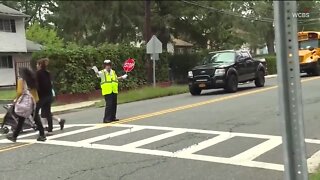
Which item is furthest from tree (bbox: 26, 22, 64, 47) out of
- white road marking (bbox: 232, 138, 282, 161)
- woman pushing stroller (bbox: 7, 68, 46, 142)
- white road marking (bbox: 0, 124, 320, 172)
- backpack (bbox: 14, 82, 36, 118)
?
white road marking (bbox: 232, 138, 282, 161)

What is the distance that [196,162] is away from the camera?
26.8 ft

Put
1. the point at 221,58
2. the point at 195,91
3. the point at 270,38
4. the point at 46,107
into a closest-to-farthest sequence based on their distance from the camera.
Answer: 1. the point at 46,107
2. the point at 195,91
3. the point at 221,58
4. the point at 270,38

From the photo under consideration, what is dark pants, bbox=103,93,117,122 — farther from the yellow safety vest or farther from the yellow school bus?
the yellow school bus

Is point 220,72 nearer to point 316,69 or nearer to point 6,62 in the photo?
point 316,69

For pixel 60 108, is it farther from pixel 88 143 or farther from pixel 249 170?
pixel 249 170

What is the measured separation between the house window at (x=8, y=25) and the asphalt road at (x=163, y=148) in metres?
25.8

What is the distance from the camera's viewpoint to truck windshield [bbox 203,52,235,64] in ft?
73.6

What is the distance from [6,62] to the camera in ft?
127

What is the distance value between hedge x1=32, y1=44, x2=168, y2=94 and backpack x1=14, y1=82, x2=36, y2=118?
38.0 feet

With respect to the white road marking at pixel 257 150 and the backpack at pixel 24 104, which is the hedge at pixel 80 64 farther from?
the white road marking at pixel 257 150

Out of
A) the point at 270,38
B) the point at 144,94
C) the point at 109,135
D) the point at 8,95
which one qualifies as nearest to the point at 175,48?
the point at 270,38

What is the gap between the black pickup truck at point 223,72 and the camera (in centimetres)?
2155

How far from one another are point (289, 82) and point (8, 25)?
38379 millimetres

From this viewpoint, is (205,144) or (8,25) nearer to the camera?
(205,144)
